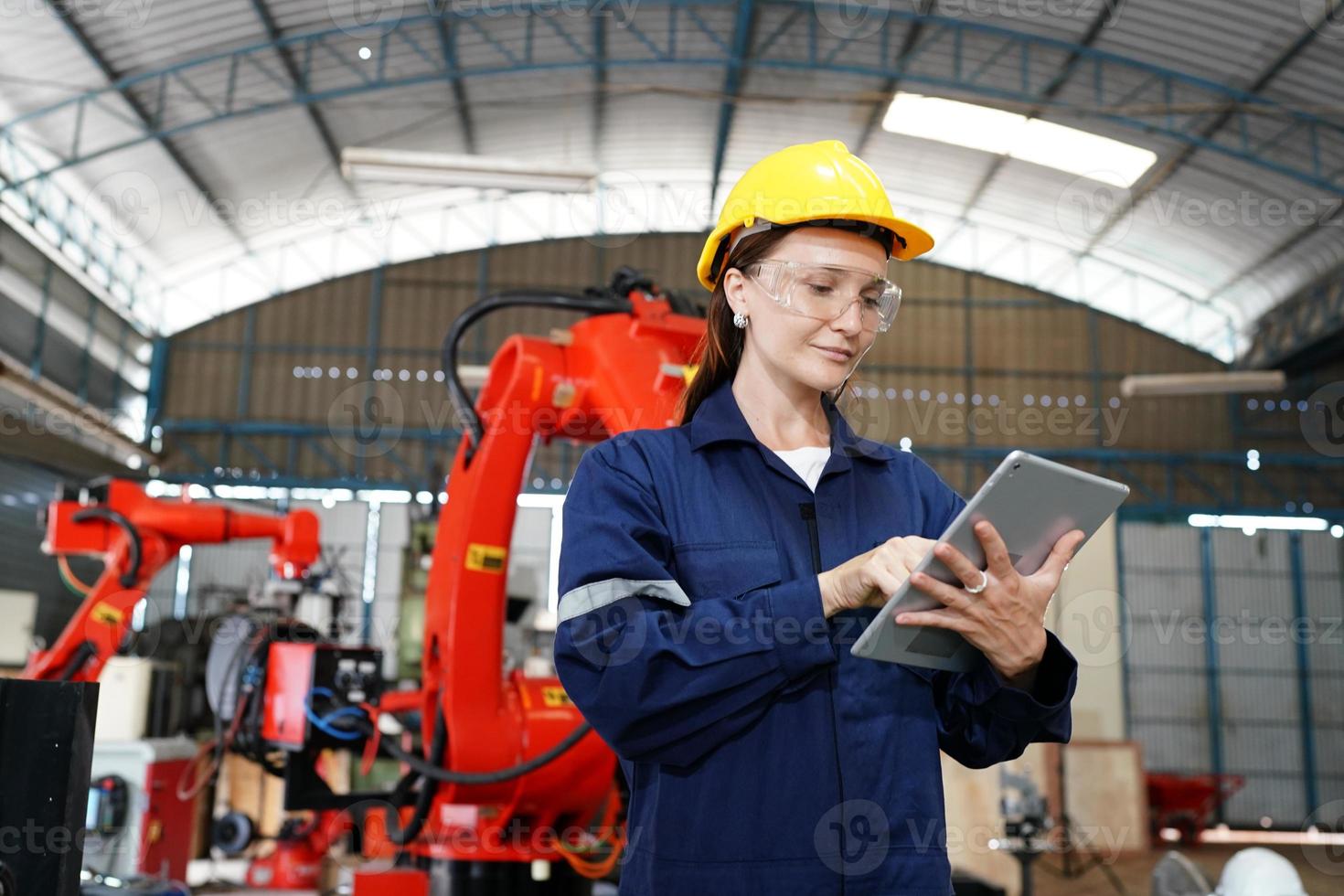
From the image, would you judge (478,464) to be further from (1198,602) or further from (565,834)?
(1198,602)

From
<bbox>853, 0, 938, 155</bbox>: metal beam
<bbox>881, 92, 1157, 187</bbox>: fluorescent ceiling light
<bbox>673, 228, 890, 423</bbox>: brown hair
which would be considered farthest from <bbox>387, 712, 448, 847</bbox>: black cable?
<bbox>881, 92, 1157, 187</bbox>: fluorescent ceiling light

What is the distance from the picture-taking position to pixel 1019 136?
658 inches

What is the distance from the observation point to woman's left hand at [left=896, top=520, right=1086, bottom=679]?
5.24 feet

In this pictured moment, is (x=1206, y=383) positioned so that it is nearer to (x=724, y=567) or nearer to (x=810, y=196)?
(x=810, y=196)

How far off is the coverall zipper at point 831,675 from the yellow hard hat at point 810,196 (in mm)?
499

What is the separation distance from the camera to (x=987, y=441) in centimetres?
2159

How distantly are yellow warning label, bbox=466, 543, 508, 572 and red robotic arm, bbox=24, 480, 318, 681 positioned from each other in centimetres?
296

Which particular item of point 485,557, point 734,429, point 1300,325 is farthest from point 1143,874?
point 734,429

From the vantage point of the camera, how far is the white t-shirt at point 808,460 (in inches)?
79.9

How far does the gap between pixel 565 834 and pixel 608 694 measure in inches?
151

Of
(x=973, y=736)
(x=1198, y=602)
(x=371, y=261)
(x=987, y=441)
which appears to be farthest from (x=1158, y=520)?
(x=973, y=736)

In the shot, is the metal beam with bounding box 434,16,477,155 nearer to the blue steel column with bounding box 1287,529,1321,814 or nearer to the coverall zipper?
the coverall zipper

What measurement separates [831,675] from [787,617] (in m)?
0.17

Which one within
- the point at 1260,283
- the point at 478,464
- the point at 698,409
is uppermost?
the point at 1260,283
